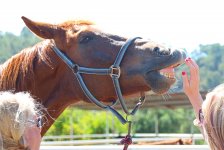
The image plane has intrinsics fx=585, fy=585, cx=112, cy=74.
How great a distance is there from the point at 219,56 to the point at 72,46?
99203 mm

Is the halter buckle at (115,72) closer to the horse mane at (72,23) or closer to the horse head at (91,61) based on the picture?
the horse head at (91,61)

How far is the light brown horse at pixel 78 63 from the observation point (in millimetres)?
4188

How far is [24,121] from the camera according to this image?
2.48m

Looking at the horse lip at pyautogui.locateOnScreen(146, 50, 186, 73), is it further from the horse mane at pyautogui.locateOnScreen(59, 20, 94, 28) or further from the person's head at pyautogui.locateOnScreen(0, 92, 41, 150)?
the person's head at pyautogui.locateOnScreen(0, 92, 41, 150)

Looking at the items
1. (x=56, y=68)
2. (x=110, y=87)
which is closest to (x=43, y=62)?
(x=56, y=68)

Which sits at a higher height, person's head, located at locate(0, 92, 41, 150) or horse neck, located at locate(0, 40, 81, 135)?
person's head, located at locate(0, 92, 41, 150)

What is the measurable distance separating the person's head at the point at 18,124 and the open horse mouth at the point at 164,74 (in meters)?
1.66

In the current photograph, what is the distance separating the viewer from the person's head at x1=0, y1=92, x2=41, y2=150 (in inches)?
95.9

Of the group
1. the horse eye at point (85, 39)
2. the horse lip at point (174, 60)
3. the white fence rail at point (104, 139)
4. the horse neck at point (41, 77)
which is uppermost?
the horse eye at point (85, 39)

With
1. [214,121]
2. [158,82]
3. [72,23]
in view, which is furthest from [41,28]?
[214,121]

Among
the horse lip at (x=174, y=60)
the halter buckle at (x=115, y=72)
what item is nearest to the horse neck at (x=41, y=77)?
the halter buckle at (x=115, y=72)

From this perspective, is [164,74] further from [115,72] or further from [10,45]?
[10,45]

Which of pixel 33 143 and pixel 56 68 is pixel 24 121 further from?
pixel 56 68

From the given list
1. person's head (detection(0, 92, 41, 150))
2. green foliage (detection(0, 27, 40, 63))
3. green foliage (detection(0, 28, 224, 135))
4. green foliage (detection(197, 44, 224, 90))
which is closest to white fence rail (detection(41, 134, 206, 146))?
green foliage (detection(0, 28, 224, 135))
